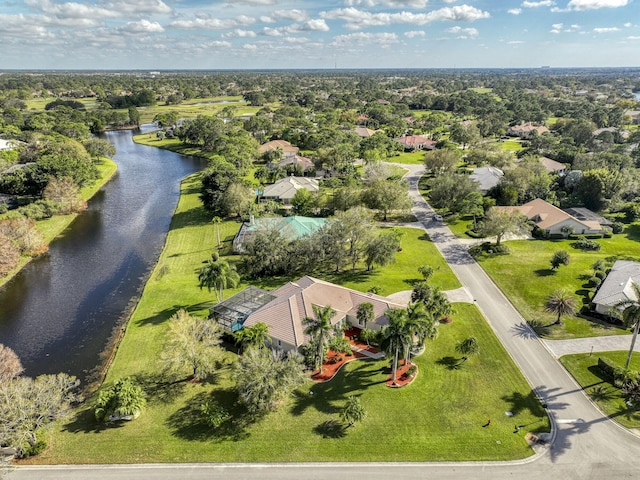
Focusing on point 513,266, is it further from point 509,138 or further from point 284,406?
point 509,138

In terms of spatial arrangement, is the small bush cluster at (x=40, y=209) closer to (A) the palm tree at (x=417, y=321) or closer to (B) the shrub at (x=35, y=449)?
(B) the shrub at (x=35, y=449)

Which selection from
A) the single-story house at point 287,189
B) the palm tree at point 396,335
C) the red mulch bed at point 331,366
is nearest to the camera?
the palm tree at point 396,335

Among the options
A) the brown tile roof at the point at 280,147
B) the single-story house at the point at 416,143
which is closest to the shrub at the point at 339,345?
the brown tile roof at the point at 280,147

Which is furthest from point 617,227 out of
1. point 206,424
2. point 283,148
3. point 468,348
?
point 283,148

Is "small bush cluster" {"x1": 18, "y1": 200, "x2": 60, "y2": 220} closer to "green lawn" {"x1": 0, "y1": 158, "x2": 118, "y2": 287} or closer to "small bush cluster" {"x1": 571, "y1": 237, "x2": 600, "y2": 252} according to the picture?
"green lawn" {"x1": 0, "y1": 158, "x2": 118, "y2": 287}

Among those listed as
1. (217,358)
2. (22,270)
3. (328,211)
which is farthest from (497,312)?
(22,270)
